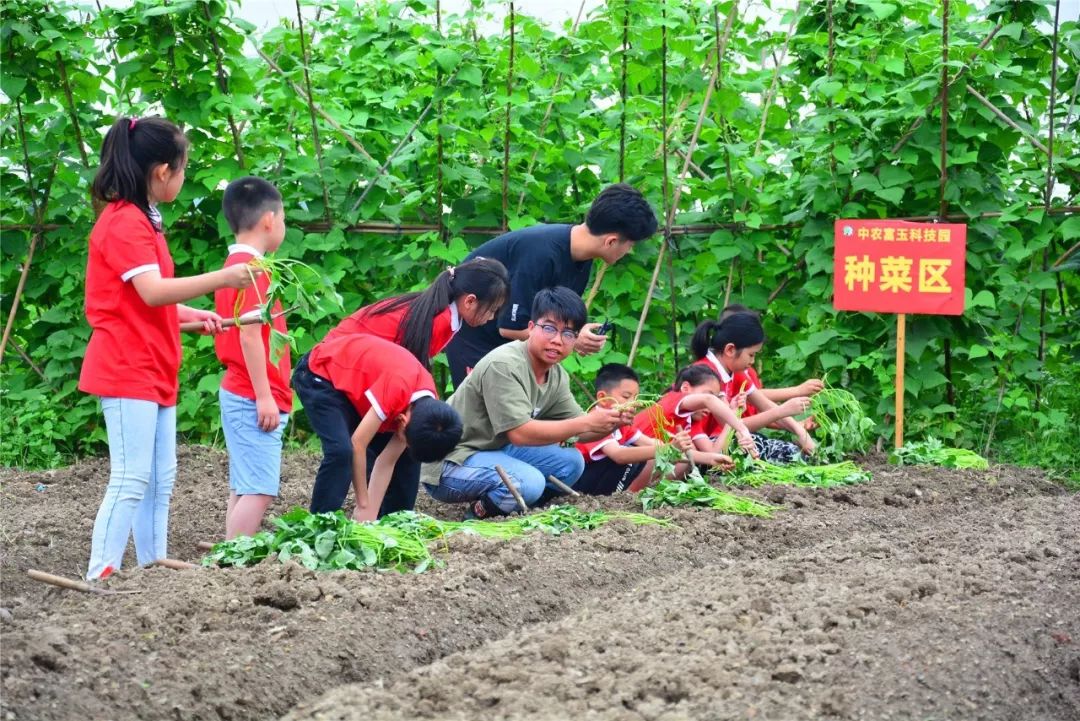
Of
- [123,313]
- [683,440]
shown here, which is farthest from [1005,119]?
[123,313]

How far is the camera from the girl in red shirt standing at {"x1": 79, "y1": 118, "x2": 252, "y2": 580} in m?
3.79

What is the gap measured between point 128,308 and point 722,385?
329 centimetres

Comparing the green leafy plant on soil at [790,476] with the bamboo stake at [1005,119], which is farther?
the bamboo stake at [1005,119]

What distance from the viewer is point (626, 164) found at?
7.39 metres

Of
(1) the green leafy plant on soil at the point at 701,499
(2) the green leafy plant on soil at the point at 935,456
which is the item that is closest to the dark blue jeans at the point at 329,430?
(1) the green leafy plant on soil at the point at 701,499

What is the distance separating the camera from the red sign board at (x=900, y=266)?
6742 millimetres

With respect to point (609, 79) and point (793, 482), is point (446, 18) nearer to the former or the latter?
point (609, 79)

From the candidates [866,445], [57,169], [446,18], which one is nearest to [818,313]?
[866,445]

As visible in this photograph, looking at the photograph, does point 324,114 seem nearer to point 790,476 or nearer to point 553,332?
point 553,332

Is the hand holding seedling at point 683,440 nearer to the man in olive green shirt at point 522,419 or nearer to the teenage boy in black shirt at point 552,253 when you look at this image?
the man in olive green shirt at point 522,419

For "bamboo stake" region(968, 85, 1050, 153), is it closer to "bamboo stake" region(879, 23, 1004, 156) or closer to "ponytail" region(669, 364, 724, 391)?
"bamboo stake" region(879, 23, 1004, 156)

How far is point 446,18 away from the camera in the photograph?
7.36 meters

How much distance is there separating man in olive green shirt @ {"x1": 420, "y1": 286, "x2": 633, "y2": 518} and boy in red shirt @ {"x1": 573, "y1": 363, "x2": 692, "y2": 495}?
236 mm

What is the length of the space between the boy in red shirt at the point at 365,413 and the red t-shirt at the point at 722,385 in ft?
6.19
